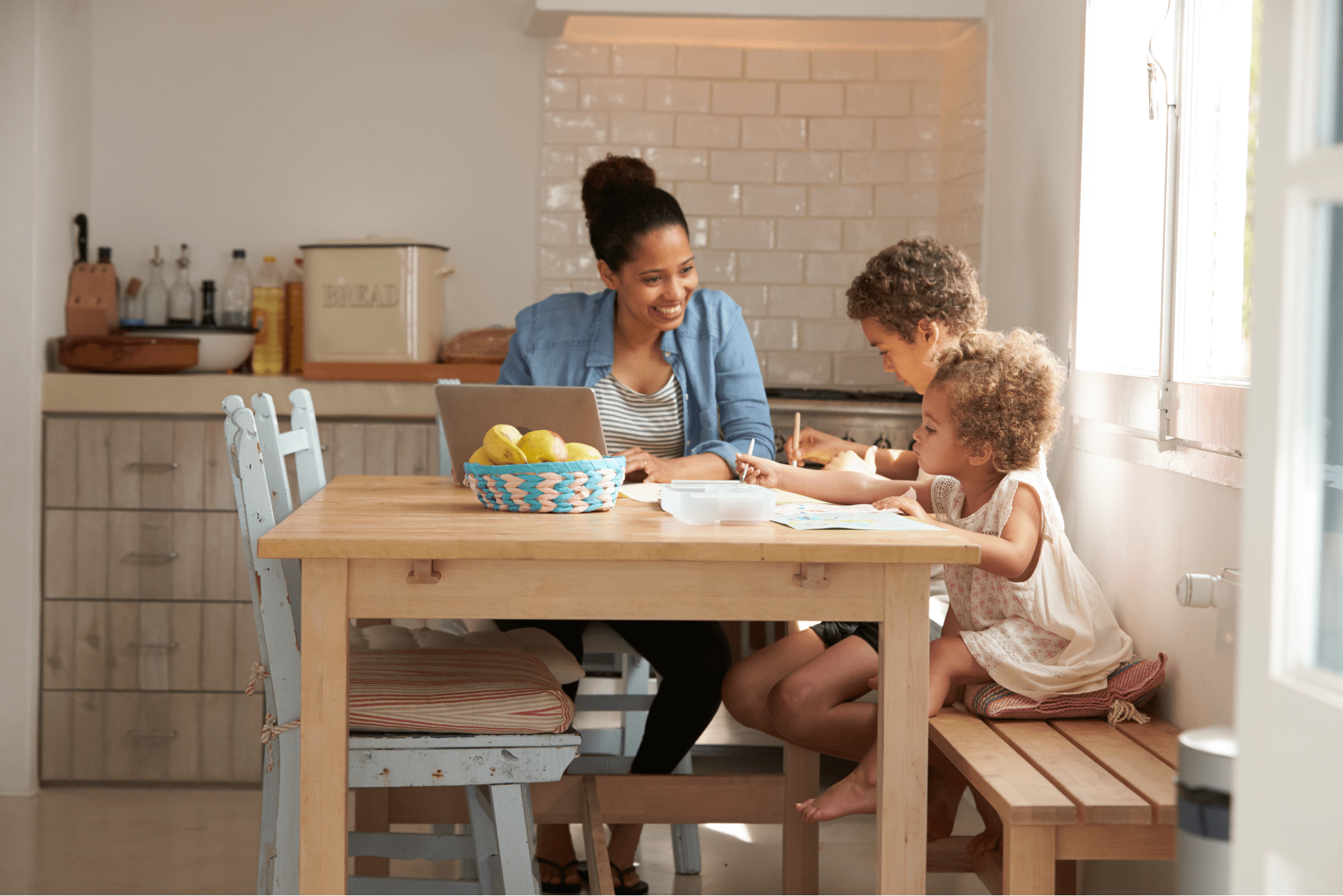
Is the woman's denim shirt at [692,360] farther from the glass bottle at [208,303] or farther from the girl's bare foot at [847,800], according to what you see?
the glass bottle at [208,303]

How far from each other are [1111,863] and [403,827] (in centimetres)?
176

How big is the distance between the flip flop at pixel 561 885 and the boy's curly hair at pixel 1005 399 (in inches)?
49.3

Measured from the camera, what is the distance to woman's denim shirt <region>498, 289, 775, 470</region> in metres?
2.75

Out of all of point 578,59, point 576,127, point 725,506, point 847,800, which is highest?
point 578,59

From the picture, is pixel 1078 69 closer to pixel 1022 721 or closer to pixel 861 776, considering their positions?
pixel 1022 721

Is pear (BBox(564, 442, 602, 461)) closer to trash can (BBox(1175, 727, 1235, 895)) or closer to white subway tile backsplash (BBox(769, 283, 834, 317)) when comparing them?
trash can (BBox(1175, 727, 1235, 895))

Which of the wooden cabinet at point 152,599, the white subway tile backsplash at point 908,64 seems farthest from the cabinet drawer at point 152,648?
the white subway tile backsplash at point 908,64

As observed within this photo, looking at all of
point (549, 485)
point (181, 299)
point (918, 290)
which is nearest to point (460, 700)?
point (549, 485)

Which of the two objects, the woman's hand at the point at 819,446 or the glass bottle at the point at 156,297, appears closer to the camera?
the woman's hand at the point at 819,446

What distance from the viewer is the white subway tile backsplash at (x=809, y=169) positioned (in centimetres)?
397

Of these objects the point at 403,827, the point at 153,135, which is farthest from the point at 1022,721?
the point at 153,135

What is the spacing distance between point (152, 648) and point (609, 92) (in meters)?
2.17

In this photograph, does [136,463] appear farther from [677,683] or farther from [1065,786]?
[1065,786]

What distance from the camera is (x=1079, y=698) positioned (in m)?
2.03
